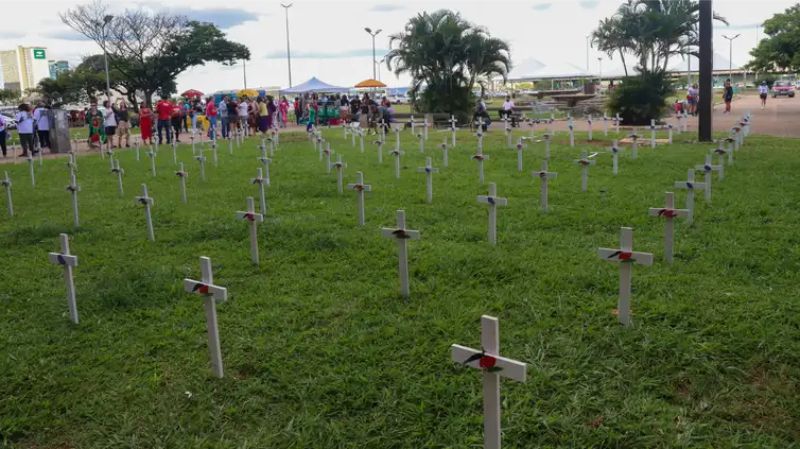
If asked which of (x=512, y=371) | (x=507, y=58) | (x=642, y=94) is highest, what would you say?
(x=507, y=58)

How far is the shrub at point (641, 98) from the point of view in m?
26.2

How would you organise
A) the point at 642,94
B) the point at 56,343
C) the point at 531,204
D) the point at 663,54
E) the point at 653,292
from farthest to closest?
→ the point at 663,54 < the point at 642,94 < the point at 531,204 < the point at 653,292 < the point at 56,343

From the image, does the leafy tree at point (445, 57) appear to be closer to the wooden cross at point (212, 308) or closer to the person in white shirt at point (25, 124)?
the person in white shirt at point (25, 124)

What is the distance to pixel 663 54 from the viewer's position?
2888cm

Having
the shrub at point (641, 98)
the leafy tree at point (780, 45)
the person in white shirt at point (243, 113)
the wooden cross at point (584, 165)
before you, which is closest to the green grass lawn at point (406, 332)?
the wooden cross at point (584, 165)

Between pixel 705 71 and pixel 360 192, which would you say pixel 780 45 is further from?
pixel 360 192

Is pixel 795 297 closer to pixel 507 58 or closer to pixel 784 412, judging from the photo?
pixel 784 412

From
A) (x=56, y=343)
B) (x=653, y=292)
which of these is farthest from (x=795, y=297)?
(x=56, y=343)

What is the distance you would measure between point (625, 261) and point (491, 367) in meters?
2.11

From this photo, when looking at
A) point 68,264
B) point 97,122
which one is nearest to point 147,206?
point 68,264

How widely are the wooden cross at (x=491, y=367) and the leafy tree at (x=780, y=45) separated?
32.7m

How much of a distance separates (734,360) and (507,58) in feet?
93.6

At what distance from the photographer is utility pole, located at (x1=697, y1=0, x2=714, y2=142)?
1828cm

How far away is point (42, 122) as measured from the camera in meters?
21.4
